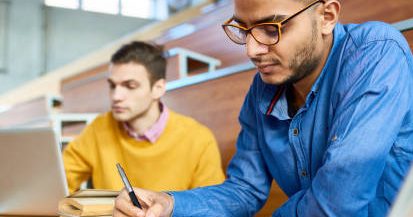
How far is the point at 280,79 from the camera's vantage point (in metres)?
0.63

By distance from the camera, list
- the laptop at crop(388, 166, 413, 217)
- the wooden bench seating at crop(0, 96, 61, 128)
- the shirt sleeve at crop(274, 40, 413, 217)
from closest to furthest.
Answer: the laptop at crop(388, 166, 413, 217), the shirt sleeve at crop(274, 40, 413, 217), the wooden bench seating at crop(0, 96, 61, 128)

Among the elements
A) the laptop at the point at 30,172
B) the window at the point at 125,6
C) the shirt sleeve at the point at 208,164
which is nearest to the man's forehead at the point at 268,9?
the laptop at the point at 30,172

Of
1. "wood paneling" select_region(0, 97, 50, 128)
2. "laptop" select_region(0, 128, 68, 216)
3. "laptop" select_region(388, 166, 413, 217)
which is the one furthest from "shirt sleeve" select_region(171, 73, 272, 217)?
"wood paneling" select_region(0, 97, 50, 128)

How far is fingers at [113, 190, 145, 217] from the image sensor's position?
1.86 ft

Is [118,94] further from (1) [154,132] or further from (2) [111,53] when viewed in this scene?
(2) [111,53]

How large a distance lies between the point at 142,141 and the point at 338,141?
0.81 meters

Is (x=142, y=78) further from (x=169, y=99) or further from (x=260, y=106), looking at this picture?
(x=260, y=106)

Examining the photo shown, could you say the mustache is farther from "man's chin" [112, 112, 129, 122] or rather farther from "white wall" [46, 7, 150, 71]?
"white wall" [46, 7, 150, 71]

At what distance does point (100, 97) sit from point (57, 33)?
3.37 m

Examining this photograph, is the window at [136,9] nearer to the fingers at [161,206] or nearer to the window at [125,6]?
the window at [125,6]

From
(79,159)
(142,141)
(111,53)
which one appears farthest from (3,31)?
(142,141)

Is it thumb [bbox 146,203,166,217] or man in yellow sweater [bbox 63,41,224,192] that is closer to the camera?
thumb [bbox 146,203,166,217]

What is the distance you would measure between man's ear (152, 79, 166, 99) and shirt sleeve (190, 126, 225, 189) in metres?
0.19

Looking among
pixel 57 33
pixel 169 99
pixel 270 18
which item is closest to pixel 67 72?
pixel 57 33
